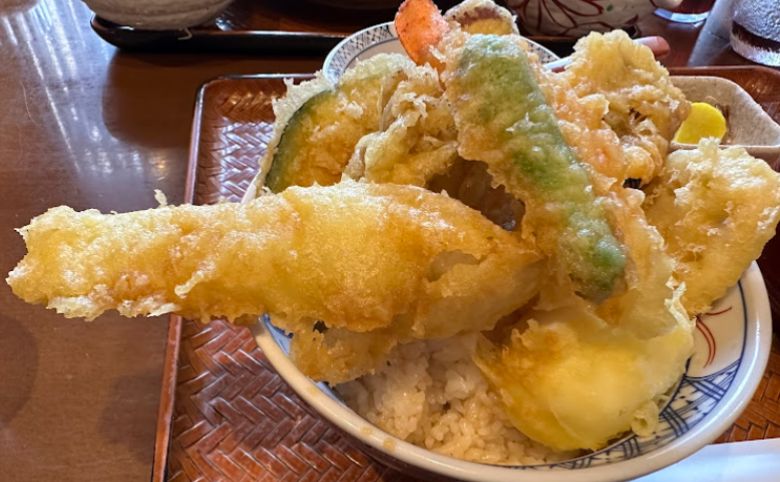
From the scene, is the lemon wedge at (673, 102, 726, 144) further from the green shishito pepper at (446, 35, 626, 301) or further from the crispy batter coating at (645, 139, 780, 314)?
the green shishito pepper at (446, 35, 626, 301)

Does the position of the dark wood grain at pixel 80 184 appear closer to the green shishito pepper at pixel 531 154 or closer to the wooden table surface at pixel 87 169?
the wooden table surface at pixel 87 169

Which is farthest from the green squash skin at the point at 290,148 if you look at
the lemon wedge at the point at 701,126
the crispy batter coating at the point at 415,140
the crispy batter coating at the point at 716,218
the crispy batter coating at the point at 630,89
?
the lemon wedge at the point at 701,126

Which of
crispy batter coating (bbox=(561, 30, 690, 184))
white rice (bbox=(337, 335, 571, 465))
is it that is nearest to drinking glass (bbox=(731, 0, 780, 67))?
crispy batter coating (bbox=(561, 30, 690, 184))

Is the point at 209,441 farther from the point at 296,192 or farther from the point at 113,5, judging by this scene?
the point at 113,5

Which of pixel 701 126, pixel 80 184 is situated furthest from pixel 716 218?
pixel 80 184

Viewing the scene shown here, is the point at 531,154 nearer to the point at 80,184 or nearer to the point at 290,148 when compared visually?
the point at 290,148

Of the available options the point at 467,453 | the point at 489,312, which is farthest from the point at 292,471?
the point at 489,312
